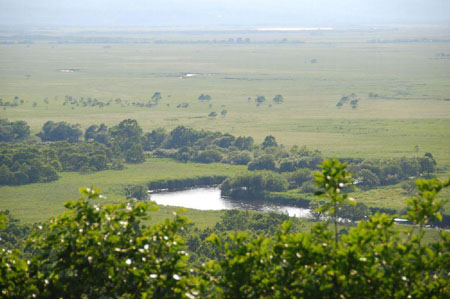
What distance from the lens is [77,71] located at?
6654 inches

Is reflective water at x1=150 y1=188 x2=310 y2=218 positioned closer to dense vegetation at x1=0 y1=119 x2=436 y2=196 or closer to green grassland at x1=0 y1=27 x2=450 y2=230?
dense vegetation at x1=0 y1=119 x2=436 y2=196

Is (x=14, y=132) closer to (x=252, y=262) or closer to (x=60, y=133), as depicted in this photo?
(x=60, y=133)

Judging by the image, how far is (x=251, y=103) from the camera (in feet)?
368

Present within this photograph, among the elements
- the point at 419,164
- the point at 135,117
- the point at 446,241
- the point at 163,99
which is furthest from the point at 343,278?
the point at 163,99

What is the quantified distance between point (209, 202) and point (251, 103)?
5863cm

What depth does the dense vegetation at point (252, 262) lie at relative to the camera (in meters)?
11.6

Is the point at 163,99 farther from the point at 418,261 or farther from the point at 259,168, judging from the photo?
the point at 418,261

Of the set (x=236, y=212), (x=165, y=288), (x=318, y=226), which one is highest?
(x=318, y=226)

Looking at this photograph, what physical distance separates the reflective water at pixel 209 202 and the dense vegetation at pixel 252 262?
124 feet

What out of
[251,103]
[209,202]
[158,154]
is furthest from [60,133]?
[251,103]

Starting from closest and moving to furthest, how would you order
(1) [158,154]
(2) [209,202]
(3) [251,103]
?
(2) [209,202] → (1) [158,154] → (3) [251,103]

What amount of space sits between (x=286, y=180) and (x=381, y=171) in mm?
8183

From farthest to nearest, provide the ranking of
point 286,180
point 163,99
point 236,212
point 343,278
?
point 163,99 < point 286,180 < point 236,212 < point 343,278

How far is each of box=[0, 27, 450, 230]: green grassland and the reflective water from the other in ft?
11.5
